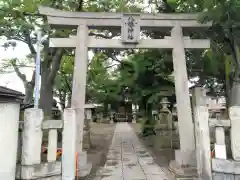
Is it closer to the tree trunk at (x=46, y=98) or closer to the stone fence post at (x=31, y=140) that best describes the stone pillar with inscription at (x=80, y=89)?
the stone fence post at (x=31, y=140)

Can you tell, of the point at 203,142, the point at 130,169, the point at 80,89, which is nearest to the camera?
the point at 203,142

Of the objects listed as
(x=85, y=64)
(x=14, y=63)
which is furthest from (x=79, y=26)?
(x=14, y=63)

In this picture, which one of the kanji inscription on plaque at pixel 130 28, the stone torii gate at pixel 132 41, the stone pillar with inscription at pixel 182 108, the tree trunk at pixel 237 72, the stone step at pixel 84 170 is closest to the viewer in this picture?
the stone step at pixel 84 170

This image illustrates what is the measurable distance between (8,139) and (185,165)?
5.16 metres

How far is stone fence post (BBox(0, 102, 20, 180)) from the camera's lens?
16.7ft

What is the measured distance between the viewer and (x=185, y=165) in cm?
736

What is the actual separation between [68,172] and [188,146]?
3.97 m

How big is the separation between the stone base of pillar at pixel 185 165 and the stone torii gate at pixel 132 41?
0.12m

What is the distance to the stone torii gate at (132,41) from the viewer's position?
787 cm

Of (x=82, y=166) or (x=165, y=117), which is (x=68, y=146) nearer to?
(x=82, y=166)

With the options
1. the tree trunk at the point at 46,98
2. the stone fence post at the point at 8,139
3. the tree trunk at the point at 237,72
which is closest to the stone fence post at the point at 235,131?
the tree trunk at the point at 237,72

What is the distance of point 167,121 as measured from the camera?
13.5m

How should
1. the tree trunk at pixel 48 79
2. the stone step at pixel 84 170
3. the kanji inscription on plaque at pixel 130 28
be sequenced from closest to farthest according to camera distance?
the stone step at pixel 84 170
the kanji inscription on plaque at pixel 130 28
the tree trunk at pixel 48 79

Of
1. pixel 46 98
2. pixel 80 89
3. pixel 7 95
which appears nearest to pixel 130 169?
pixel 80 89
